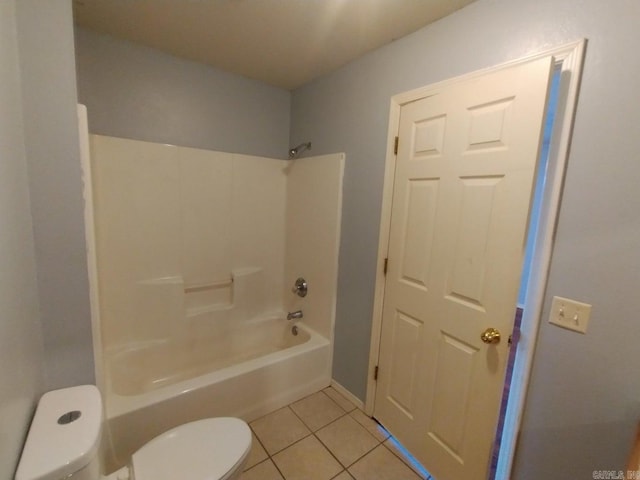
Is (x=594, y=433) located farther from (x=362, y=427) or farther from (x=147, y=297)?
(x=147, y=297)

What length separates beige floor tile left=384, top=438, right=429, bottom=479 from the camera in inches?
57.3

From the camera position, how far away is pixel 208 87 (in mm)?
2025

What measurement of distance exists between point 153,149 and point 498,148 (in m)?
1.97

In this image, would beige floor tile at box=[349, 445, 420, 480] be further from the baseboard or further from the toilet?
the toilet

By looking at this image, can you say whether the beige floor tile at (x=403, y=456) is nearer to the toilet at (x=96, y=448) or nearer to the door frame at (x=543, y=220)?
the door frame at (x=543, y=220)

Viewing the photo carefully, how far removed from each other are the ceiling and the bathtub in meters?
1.95

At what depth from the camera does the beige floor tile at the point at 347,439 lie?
1540 millimetres

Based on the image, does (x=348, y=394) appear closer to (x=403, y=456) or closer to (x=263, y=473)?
(x=403, y=456)

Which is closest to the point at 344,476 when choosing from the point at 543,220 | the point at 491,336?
the point at 491,336

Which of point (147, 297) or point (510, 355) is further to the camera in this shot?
point (147, 297)

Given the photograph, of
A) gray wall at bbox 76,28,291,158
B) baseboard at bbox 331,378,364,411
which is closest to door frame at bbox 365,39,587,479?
baseboard at bbox 331,378,364,411

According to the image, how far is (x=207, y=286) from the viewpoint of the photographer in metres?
2.18

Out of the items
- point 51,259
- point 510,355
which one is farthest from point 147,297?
point 510,355

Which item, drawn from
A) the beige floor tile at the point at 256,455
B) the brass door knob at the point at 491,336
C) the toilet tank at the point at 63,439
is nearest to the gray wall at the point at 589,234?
the brass door knob at the point at 491,336
